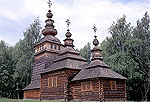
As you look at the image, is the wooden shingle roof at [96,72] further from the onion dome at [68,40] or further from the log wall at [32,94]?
the log wall at [32,94]

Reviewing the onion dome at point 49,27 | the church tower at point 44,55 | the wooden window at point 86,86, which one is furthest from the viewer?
the onion dome at point 49,27

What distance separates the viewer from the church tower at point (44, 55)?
31.7 m

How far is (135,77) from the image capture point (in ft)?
107

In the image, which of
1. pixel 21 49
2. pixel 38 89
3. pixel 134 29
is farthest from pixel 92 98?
pixel 21 49

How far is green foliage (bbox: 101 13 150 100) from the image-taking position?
3319 cm

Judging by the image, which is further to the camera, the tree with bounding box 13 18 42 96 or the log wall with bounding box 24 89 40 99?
the tree with bounding box 13 18 42 96

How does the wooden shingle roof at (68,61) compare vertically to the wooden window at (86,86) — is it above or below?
above

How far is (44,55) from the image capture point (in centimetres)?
3209

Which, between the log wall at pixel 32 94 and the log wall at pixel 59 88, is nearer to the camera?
the log wall at pixel 59 88

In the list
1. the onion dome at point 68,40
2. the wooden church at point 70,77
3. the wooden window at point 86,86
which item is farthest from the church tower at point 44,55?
the wooden window at point 86,86

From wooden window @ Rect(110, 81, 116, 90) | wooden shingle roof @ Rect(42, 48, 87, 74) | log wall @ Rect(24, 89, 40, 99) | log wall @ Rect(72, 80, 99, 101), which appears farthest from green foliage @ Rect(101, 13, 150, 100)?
log wall @ Rect(24, 89, 40, 99)

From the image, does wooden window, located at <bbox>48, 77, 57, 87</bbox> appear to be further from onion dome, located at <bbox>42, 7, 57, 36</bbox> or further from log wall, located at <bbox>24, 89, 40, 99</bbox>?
onion dome, located at <bbox>42, 7, 57, 36</bbox>

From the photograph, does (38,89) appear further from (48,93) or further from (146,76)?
(146,76)

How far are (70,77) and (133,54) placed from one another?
16129mm
